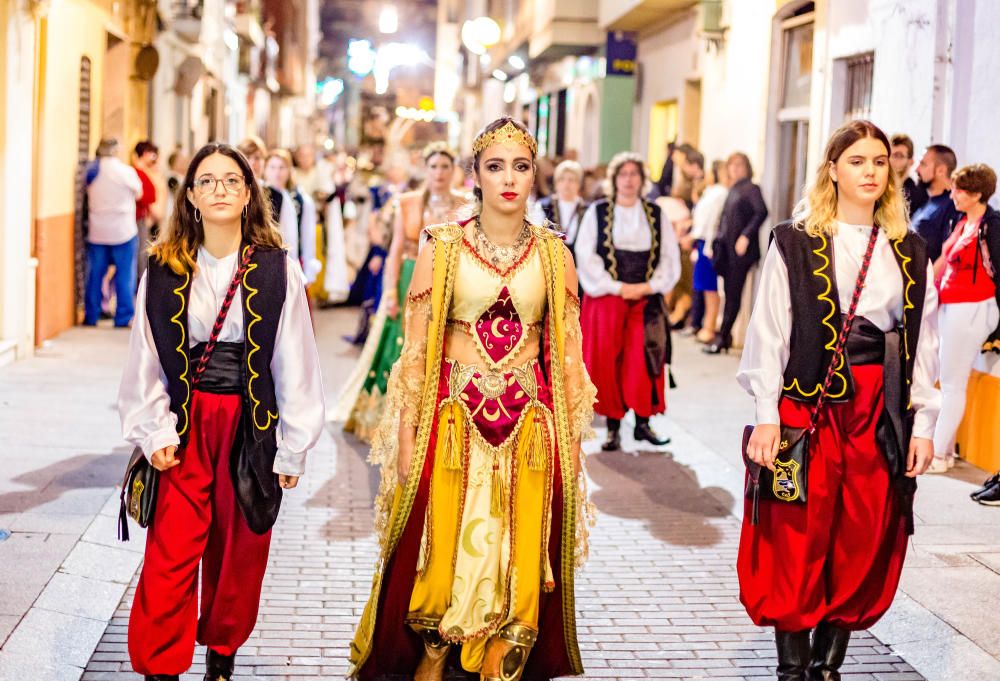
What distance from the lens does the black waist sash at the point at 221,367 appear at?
4.57m

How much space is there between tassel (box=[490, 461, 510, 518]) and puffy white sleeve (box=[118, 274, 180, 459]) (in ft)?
3.42

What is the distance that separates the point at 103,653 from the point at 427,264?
180cm

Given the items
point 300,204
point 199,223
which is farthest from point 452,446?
point 300,204

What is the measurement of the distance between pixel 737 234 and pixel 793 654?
966 centimetres

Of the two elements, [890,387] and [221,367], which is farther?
[890,387]

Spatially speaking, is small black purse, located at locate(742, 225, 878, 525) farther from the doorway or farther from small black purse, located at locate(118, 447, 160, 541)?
the doorway

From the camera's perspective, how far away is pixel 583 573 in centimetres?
661

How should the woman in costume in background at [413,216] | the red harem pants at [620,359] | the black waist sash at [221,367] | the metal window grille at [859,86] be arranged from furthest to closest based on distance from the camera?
the metal window grille at [859,86] → the red harem pants at [620,359] → the woman in costume in background at [413,216] → the black waist sash at [221,367]

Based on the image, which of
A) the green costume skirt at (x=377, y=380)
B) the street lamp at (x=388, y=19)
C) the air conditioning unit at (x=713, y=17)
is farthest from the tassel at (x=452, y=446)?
the street lamp at (x=388, y=19)

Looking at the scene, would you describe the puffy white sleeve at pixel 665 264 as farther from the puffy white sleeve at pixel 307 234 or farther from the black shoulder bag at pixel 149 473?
the black shoulder bag at pixel 149 473

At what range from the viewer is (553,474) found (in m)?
4.93

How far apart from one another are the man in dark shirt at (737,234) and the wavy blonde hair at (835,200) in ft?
30.3

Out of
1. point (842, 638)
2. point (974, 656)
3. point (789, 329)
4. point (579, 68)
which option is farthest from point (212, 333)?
point (579, 68)

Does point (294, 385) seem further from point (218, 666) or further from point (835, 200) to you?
point (835, 200)
